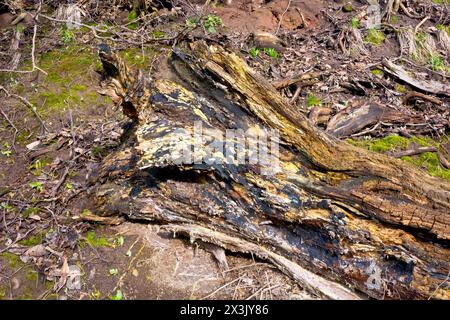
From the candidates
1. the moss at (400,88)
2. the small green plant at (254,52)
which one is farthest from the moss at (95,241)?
the moss at (400,88)

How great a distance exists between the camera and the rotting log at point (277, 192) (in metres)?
2.94

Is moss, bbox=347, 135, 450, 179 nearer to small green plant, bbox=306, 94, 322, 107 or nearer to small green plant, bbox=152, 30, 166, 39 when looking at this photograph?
small green plant, bbox=306, 94, 322, 107

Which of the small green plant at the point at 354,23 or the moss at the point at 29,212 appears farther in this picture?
the small green plant at the point at 354,23

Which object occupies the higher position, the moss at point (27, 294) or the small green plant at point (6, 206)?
the moss at point (27, 294)

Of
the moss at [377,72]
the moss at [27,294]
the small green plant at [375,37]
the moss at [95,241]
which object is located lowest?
the moss at [27,294]

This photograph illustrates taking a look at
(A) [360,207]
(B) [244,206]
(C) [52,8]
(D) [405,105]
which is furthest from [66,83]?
(D) [405,105]

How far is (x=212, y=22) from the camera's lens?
7359 millimetres

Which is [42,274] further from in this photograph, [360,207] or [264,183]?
[360,207]

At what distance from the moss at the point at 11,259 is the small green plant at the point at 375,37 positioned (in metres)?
6.95

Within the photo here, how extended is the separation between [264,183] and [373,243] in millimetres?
1021

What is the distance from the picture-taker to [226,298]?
3.00 meters

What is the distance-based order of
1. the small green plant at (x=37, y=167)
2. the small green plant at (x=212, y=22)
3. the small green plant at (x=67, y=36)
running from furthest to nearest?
the small green plant at (x=212, y=22) → the small green plant at (x=67, y=36) → the small green plant at (x=37, y=167)

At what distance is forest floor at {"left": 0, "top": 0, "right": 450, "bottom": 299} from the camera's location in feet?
10.4

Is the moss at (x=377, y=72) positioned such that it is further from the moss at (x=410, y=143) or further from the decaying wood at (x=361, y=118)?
the moss at (x=410, y=143)
